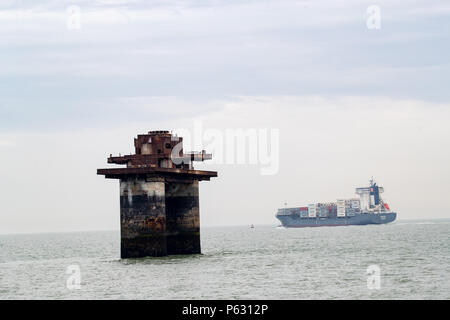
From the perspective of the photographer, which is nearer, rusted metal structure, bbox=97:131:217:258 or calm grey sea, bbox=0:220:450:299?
calm grey sea, bbox=0:220:450:299

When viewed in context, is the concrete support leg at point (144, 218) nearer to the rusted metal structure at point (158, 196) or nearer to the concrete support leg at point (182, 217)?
the rusted metal structure at point (158, 196)

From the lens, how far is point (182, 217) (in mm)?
66125

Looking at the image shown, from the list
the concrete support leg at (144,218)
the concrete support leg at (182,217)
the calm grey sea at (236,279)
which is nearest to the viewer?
the calm grey sea at (236,279)

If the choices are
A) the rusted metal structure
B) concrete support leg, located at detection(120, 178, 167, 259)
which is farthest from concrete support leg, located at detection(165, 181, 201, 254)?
concrete support leg, located at detection(120, 178, 167, 259)

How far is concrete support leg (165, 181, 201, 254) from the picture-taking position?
6528 centimetres

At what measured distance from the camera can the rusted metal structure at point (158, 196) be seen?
199ft

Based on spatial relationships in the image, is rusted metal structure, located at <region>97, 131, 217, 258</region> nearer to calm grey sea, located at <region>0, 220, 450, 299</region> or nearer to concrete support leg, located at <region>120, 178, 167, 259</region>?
concrete support leg, located at <region>120, 178, 167, 259</region>

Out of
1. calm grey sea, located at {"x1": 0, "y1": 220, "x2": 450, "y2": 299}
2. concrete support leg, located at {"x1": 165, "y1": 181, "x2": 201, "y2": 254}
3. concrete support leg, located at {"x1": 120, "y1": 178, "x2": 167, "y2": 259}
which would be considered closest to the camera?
calm grey sea, located at {"x1": 0, "y1": 220, "x2": 450, "y2": 299}

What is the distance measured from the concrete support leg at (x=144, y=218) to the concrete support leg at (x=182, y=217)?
A: 358cm

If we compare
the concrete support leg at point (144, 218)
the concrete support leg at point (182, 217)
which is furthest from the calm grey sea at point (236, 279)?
the concrete support leg at point (182, 217)
